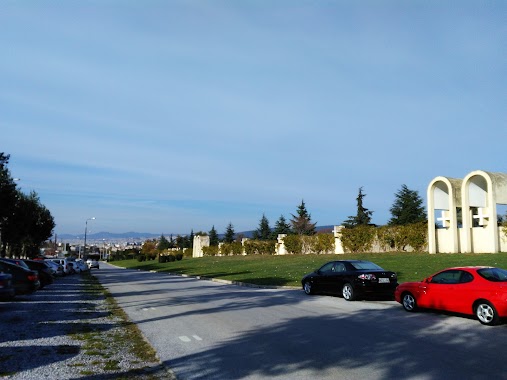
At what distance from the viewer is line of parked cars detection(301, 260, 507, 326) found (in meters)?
10.7

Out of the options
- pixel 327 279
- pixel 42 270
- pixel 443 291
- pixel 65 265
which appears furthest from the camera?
pixel 65 265

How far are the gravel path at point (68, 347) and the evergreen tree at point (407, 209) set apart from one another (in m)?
57.6

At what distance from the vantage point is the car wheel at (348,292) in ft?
52.9

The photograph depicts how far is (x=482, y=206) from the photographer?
3055 cm

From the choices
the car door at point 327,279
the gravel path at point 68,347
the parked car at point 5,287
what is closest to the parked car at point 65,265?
the parked car at point 5,287

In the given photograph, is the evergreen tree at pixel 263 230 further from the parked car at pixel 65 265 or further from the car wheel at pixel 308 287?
the car wheel at pixel 308 287

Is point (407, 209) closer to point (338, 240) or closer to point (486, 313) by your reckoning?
point (338, 240)

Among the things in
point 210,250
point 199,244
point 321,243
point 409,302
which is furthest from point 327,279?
point 199,244

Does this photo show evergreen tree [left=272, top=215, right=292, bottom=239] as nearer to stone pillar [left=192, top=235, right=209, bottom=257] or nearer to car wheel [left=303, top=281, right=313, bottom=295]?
stone pillar [left=192, top=235, right=209, bottom=257]

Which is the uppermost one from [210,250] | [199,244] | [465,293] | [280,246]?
[199,244]

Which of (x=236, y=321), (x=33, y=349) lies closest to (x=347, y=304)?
(x=236, y=321)

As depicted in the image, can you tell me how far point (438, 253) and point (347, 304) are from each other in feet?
58.9

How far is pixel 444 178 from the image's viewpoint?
1211 inches

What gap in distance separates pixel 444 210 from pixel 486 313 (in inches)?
875
